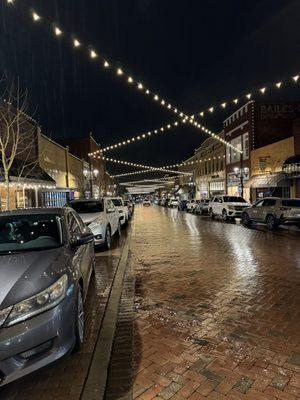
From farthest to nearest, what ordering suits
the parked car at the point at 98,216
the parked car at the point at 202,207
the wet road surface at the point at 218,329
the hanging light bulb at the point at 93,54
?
the parked car at the point at 202,207, the parked car at the point at 98,216, the hanging light bulb at the point at 93,54, the wet road surface at the point at 218,329

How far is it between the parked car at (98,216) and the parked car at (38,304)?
6.16m

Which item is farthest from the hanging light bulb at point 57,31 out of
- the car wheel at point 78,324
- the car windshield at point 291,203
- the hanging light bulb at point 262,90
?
the car windshield at point 291,203

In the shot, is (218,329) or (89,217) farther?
(89,217)

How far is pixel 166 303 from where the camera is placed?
19.7 ft

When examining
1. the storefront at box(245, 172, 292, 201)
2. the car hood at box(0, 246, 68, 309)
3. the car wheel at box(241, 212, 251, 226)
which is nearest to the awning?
the storefront at box(245, 172, 292, 201)

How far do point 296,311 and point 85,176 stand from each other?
44192 millimetres

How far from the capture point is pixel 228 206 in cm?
2411

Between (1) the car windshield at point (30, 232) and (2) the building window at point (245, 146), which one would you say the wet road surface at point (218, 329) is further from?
(2) the building window at point (245, 146)

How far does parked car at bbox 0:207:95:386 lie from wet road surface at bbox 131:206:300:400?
935mm

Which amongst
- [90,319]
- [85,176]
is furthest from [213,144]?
[90,319]

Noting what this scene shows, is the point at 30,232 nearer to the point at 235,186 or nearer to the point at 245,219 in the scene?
the point at 245,219

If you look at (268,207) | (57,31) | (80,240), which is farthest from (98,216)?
(268,207)

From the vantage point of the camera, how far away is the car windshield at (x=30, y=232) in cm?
461

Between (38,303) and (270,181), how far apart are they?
98.3 feet
